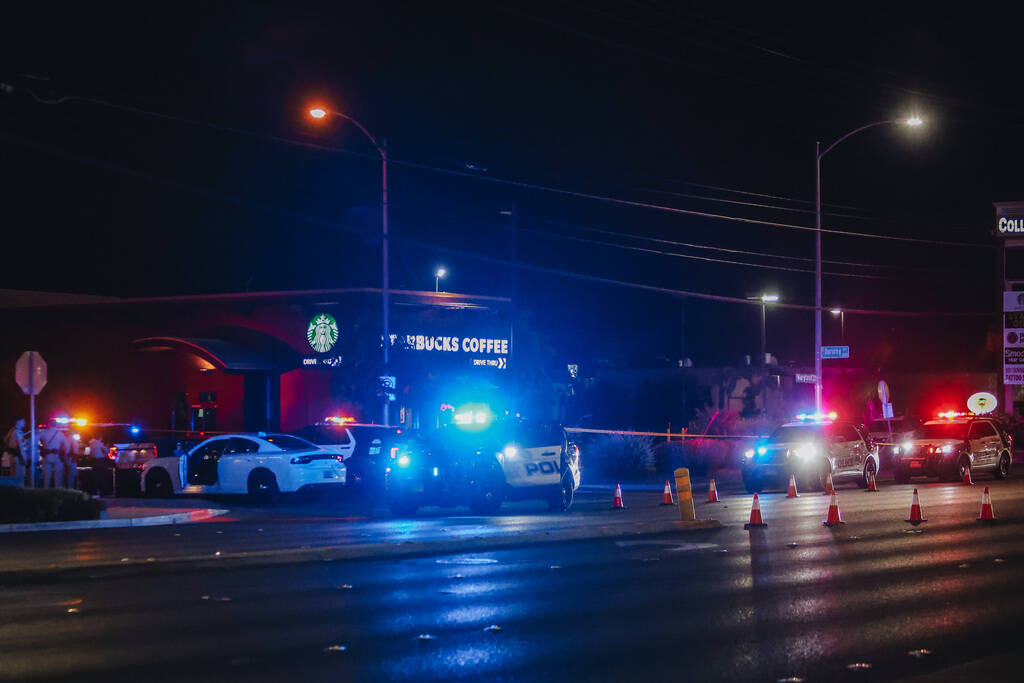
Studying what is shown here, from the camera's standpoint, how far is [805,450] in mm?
26734

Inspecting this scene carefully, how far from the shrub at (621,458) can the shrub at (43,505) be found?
17.7m

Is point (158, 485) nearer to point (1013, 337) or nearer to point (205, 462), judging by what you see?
point (205, 462)

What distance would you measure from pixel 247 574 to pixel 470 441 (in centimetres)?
807

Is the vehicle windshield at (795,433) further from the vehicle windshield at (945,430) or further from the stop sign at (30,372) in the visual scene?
the stop sign at (30,372)

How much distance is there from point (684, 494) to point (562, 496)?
3964 mm

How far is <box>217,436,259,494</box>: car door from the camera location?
25.2 metres

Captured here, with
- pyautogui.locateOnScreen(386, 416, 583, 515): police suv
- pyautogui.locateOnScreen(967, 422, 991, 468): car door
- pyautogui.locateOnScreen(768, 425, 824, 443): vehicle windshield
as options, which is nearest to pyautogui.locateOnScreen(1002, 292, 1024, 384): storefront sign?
pyautogui.locateOnScreen(967, 422, 991, 468): car door

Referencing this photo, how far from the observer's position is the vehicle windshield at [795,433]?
88.6 ft

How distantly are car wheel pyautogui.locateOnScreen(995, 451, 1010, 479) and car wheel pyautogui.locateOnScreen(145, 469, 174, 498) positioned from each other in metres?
20.5

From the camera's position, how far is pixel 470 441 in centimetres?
2095

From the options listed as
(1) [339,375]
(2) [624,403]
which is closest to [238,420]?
(1) [339,375]

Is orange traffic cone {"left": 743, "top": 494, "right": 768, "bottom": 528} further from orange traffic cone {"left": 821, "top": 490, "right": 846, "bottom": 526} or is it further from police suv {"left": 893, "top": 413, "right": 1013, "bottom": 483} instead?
police suv {"left": 893, "top": 413, "right": 1013, "bottom": 483}

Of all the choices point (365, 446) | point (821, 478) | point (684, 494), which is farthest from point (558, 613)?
point (821, 478)

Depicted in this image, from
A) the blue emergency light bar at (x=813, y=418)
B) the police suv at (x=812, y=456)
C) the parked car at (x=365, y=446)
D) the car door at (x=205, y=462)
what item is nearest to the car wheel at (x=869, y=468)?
the police suv at (x=812, y=456)
